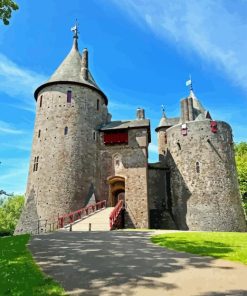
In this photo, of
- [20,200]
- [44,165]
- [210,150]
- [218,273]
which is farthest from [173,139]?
[20,200]

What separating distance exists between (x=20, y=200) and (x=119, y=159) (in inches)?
1644

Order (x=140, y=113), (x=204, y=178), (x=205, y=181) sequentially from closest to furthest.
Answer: (x=205, y=181) → (x=204, y=178) → (x=140, y=113)

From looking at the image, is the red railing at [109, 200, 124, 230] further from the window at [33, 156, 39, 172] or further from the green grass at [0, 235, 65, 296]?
the green grass at [0, 235, 65, 296]

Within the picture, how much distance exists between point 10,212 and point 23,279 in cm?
5980

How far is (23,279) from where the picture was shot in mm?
6980

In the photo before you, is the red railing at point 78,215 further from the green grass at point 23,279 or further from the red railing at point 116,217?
the green grass at point 23,279

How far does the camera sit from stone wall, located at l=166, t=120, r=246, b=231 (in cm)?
2875

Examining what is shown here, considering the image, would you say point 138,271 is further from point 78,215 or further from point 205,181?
point 205,181

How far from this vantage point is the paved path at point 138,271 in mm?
Result: 6312

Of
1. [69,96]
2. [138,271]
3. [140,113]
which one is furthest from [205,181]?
[138,271]

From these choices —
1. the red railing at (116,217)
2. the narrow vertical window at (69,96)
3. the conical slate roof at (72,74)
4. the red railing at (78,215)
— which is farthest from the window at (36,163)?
the red railing at (116,217)

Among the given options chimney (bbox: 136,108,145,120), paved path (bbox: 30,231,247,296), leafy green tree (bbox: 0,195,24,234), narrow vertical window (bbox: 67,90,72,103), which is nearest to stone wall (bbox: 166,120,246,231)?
chimney (bbox: 136,108,145,120)

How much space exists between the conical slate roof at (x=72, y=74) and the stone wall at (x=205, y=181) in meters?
11.0

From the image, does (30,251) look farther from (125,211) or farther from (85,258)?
(125,211)
